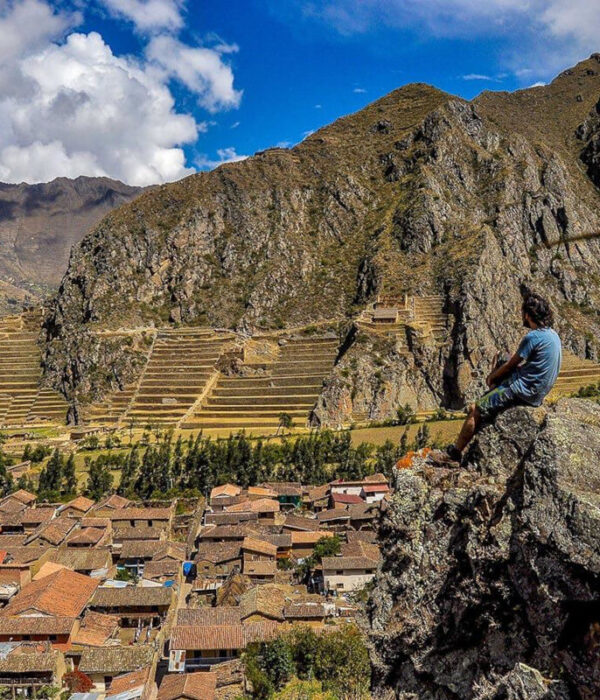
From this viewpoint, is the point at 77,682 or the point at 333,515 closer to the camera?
the point at 77,682

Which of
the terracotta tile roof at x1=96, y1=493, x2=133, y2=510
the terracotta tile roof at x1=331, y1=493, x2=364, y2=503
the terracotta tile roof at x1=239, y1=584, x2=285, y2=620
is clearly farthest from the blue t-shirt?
the terracotta tile roof at x1=96, y1=493, x2=133, y2=510

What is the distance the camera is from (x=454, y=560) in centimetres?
772

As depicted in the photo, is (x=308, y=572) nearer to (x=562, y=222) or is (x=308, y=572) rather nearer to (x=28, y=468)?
(x=28, y=468)

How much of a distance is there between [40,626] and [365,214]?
129 metres

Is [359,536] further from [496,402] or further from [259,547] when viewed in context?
[496,402]

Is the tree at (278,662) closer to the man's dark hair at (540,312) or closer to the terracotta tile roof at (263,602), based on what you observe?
the terracotta tile roof at (263,602)

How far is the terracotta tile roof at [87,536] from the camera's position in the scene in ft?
138

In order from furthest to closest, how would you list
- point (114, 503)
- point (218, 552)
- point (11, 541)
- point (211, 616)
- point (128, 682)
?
point (114, 503) < point (11, 541) < point (218, 552) < point (211, 616) < point (128, 682)

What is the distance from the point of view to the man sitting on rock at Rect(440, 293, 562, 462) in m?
7.33

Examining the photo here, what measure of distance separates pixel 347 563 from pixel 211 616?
32.0ft

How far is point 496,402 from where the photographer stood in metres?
7.88

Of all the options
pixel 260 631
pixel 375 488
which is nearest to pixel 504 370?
pixel 260 631

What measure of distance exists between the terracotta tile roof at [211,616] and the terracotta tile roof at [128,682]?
337 centimetres

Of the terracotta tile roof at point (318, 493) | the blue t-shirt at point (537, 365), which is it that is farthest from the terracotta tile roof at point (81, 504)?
the blue t-shirt at point (537, 365)
